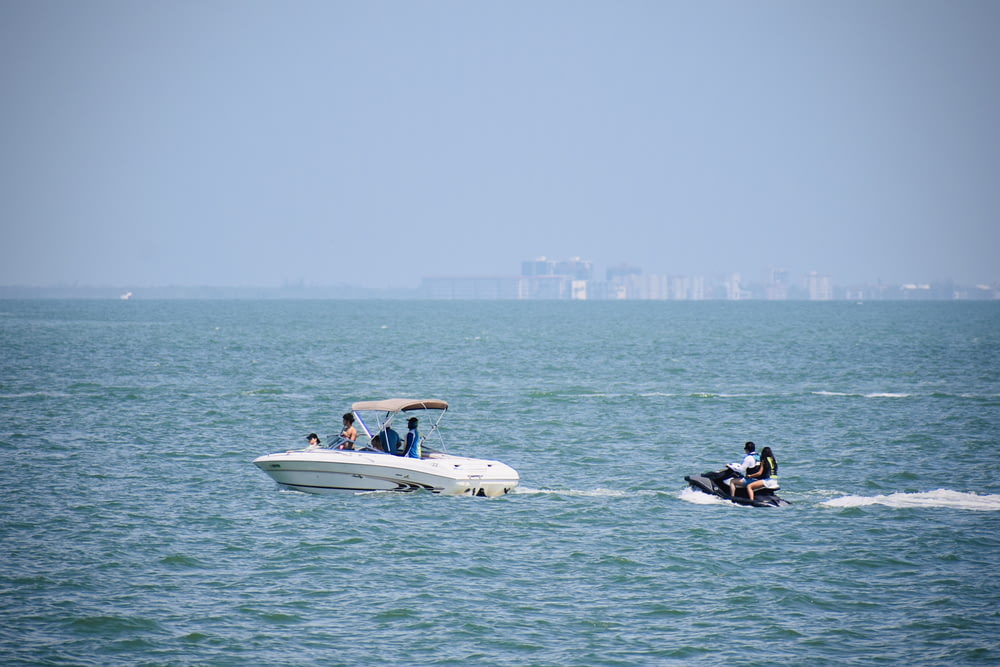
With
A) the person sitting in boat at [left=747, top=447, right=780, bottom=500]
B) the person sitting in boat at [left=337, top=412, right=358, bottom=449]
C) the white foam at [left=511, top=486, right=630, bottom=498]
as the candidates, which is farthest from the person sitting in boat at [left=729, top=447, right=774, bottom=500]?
the person sitting in boat at [left=337, top=412, right=358, bottom=449]

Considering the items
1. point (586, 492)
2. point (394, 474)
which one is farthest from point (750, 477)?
point (394, 474)

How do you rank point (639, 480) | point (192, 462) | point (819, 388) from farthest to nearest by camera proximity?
point (819, 388), point (192, 462), point (639, 480)

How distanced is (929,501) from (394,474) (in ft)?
49.0

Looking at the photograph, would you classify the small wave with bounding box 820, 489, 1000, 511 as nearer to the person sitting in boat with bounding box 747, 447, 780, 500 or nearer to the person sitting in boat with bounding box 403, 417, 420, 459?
the person sitting in boat with bounding box 747, 447, 780, 500

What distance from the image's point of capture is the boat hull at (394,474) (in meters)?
31.2

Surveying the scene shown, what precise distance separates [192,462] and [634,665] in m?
22.7

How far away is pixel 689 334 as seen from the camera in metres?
140

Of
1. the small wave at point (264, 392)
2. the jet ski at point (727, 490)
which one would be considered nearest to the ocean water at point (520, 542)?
the jet ski at point (727, 490)

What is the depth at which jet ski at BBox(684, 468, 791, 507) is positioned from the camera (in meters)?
30.2

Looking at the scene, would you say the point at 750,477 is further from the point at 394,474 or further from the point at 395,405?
the point at 395,405

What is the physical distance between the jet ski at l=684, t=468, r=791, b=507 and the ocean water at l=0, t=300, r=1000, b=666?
0.32 meters

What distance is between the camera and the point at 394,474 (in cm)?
3138

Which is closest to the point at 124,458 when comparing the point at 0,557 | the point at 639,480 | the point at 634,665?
the point at 0,557

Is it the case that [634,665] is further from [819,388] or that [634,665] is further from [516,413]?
[819,388]
